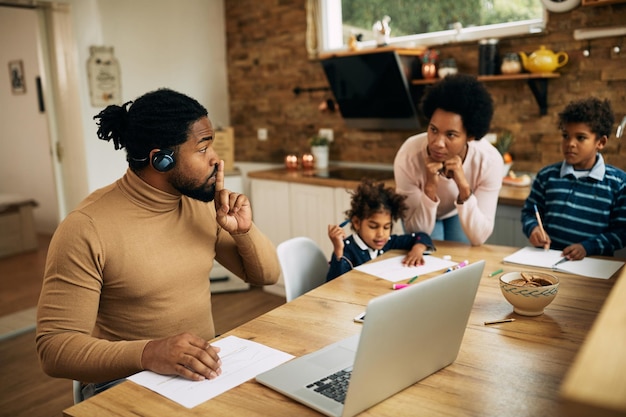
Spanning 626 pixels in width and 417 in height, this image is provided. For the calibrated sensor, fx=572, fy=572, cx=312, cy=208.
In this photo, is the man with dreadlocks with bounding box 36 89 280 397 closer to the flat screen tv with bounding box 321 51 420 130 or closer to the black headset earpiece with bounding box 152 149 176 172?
the black headset earpiece with bounding box 152 149 176 172

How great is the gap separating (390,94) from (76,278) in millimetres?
2668

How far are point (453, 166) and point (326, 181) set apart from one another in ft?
5.31

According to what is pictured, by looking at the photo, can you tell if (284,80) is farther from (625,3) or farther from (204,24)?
(625,3)

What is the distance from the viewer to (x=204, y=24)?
15.4 ft

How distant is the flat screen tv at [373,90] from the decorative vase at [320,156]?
0.97 ft

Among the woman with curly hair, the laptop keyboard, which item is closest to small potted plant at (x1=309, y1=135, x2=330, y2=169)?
the woman with curly hair

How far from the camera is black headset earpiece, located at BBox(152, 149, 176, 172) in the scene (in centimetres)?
146

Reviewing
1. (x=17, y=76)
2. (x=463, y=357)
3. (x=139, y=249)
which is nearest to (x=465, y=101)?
(x=463, y=357)

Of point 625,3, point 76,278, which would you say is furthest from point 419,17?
point 76,278

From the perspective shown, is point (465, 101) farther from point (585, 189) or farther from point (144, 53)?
point (144, 53)

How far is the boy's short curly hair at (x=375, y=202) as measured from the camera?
2107mm

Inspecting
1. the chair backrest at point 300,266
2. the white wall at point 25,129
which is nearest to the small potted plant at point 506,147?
→ the chair backrest at point 300,266

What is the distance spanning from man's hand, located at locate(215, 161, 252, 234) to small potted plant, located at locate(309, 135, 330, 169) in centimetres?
254

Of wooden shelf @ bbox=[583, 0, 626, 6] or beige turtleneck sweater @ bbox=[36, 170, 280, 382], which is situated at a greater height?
wooden shelf @ bbox=[583, 0, 626, 6]
